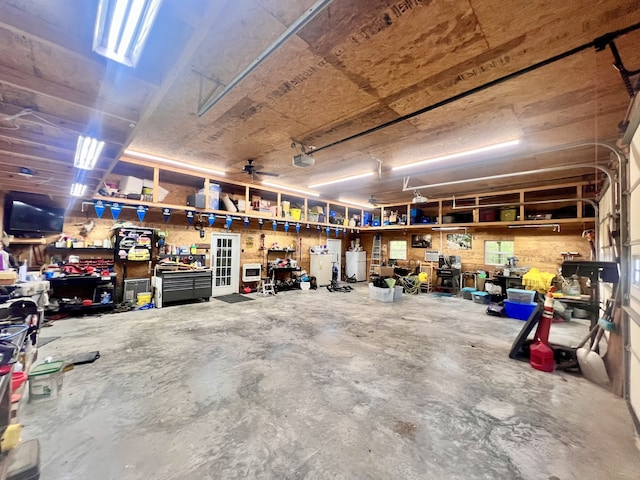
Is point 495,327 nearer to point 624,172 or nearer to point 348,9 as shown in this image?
point 624,172

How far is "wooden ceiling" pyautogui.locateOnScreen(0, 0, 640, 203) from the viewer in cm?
144

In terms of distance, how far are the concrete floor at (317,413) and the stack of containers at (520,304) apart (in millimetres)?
2126

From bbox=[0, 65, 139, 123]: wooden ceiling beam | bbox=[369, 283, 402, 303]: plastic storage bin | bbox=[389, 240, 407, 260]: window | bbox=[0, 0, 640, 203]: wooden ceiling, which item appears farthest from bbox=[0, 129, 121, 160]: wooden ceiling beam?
bbox=[389, 240, 407, 260]: window

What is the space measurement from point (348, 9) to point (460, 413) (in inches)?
134

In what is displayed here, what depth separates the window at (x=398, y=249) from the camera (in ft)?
33.3

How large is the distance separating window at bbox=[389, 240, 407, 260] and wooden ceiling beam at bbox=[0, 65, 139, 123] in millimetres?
9607

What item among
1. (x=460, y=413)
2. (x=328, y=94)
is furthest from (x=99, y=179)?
(x=460, y=413)

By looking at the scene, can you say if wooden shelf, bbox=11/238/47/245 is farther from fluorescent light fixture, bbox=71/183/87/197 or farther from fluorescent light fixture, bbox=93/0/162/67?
fluorescent light fixture, bbox=93/0/162/67

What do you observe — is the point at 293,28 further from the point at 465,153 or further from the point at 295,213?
the point at 295,213

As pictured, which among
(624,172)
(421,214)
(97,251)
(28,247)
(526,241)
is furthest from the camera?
(421,214)

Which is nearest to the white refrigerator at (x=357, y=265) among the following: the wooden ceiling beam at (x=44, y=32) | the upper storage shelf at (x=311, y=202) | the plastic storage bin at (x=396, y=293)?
the upper storage shelf at (x=311, y=202)

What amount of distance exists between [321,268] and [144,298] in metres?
5.52

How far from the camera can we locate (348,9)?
1.81 metres

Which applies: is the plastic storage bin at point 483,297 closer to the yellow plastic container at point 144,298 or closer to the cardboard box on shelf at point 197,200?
the cardboard box on shelf at point 197,200
